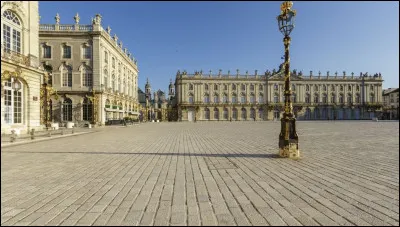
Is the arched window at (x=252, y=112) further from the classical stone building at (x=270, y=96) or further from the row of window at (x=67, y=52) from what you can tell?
the row of window at (x=67, y=52)

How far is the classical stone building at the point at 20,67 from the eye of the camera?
53.7ft

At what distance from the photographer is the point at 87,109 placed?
3541 centimetres

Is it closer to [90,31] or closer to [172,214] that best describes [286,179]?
[172,214]

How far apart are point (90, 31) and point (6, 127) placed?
22.3 metres

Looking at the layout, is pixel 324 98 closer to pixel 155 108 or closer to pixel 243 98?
pixel 243 98

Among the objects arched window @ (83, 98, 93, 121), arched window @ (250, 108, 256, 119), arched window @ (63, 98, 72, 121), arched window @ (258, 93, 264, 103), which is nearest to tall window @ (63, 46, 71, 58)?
arched window @ (63, 98, 72, 121)

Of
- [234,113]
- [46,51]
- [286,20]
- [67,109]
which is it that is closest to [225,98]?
[234,113]

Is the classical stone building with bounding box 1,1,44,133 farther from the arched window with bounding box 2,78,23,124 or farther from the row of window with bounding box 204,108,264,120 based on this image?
the row of window with bounding box 204,108,264,120

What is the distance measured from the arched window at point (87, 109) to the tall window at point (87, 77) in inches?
91.6

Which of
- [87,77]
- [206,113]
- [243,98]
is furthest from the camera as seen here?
[243,98]

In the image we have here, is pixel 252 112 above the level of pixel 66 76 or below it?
below

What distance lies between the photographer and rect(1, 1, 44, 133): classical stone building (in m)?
16.4

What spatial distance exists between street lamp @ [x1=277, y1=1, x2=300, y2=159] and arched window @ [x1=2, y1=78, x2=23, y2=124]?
16.2 metres

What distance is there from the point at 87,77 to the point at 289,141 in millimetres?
33947
